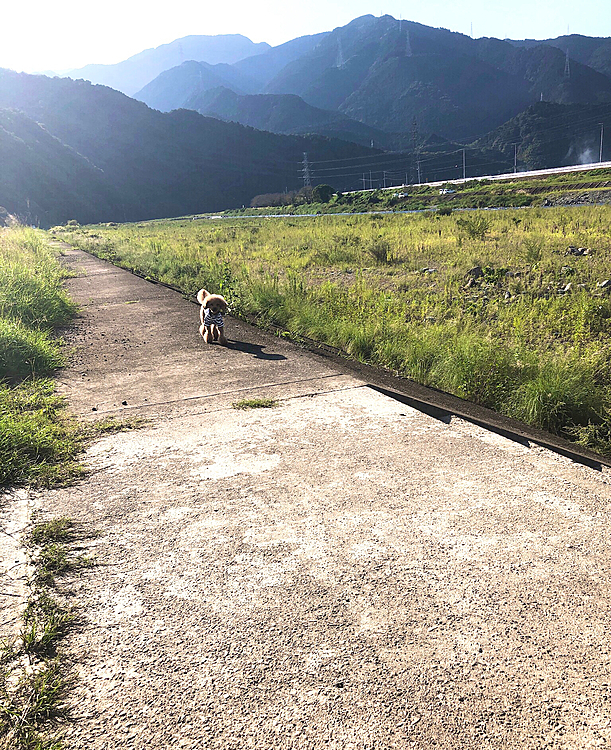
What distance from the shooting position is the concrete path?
1920mm

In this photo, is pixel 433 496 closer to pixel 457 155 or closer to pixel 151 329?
pixel 151 329

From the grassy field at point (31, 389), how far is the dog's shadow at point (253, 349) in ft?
7.08

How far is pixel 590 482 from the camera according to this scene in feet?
11.1

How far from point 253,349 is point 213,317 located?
663mm

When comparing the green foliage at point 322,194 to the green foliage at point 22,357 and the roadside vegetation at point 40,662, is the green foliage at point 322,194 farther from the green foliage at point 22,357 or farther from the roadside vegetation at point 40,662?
the roadside vegetation at point 40,662

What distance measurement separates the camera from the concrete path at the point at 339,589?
6.30 ft

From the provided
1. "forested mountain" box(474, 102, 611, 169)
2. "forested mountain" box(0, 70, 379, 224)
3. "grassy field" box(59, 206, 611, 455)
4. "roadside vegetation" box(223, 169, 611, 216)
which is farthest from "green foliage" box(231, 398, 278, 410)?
"forested mountain" box(474, 102, 611, 169)

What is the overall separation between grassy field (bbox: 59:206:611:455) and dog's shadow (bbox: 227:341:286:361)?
2.69 feet

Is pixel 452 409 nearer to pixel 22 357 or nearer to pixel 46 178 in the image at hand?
pixel 22 357

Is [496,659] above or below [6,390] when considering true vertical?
below

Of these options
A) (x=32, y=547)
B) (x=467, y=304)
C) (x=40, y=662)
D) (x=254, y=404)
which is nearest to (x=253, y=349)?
(x=254, y=404)

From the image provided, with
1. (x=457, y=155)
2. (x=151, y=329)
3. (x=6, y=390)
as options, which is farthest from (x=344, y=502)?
(x=457, y=155)

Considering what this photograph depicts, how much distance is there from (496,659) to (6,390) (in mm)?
4818

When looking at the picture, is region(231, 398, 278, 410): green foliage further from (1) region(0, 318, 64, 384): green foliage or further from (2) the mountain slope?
(2) the mountain slope
